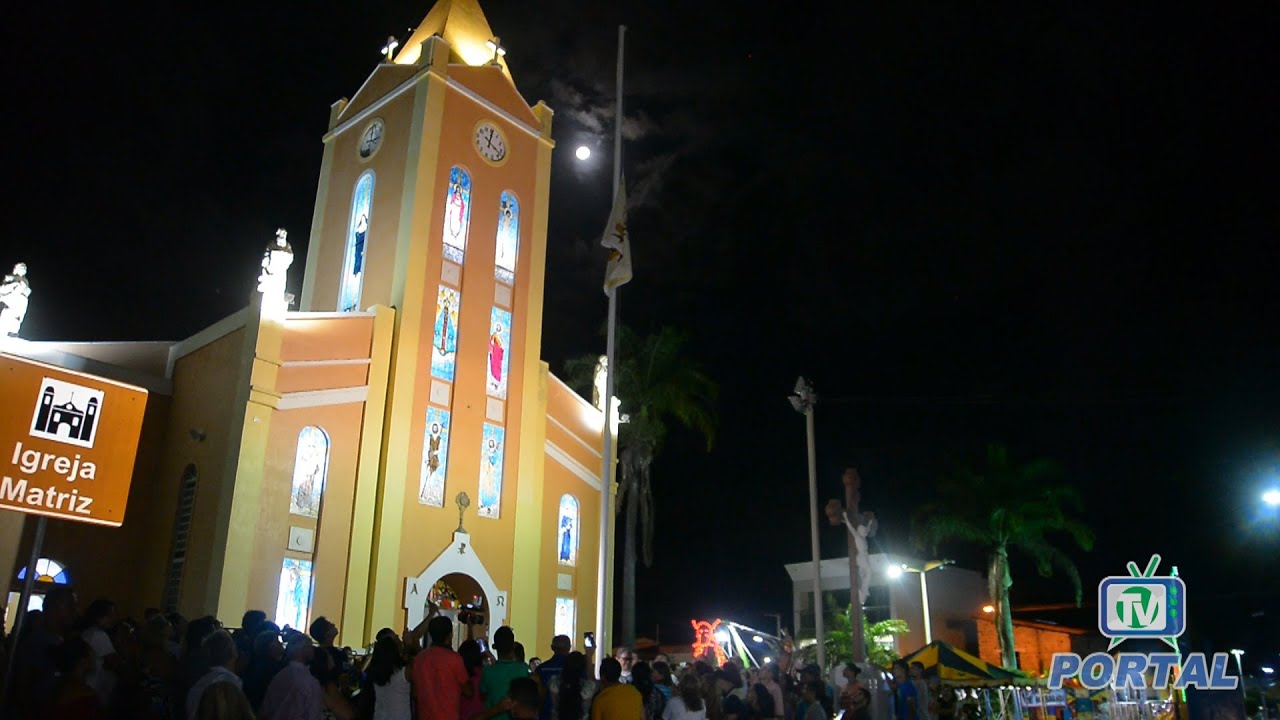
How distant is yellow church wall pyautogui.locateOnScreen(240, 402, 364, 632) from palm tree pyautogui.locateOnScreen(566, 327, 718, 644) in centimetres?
1181

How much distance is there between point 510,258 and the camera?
26219 millimetres

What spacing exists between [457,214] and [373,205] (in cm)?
218

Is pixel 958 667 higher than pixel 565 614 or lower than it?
lower

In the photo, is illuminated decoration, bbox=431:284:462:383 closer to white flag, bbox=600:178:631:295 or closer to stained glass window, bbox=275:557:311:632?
stained glass window, bbox=275:557:311:632

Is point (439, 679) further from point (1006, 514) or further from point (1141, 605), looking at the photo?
point (1006, 514)

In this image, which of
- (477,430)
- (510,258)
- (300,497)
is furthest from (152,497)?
(510,258)

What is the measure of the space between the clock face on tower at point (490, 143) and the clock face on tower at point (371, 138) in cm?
247

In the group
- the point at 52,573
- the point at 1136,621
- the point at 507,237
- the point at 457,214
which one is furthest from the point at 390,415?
the point at 1136,621

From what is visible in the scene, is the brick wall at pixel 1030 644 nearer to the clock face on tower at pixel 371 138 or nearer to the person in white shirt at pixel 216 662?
the clock face on tower at pixel 371 138

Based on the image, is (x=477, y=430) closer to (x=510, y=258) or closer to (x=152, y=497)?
(x=510, y=258)

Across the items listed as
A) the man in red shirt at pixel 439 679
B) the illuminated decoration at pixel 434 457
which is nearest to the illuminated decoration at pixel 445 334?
the illuminated decoration at pixel 434 457

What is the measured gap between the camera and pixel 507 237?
2631cm

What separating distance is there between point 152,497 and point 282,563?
398 centimetres

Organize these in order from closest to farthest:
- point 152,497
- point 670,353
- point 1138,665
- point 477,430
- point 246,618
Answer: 1. point 246,618
2. point 1138,665
3. point 152,497
4. point 477,430
5. point 670,353
